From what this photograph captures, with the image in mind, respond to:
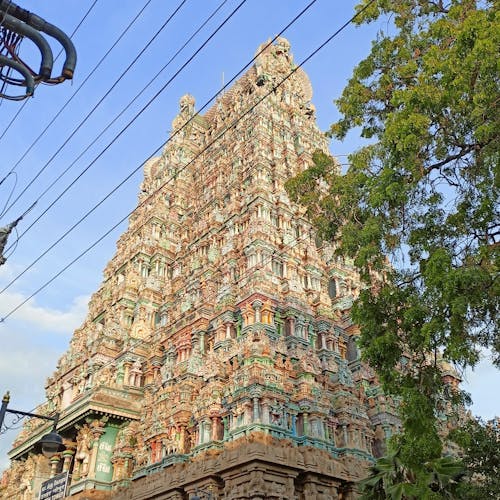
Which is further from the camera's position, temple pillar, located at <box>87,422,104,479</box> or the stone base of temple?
temple pillar, located at <box>87,422,104,479</box>

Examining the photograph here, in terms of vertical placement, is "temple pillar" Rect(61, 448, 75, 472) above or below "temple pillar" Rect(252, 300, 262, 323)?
below

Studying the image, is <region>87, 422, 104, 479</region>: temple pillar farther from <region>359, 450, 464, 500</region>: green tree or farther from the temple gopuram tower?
<region>359, 450, 464, 500</region>: green tree

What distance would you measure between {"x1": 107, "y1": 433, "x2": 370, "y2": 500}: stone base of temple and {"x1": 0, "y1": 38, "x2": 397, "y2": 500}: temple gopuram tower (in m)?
0.05

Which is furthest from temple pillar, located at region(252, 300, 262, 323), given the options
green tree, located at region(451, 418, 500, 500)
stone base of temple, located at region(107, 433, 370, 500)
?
green tree, located at region(451, 418, 500, 500)

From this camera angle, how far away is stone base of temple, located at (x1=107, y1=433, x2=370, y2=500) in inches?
738

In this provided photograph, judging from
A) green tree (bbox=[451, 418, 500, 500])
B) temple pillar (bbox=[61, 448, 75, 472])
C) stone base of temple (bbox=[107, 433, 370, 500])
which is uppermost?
temple pillar (bbox=[61, 448, 75, 472])

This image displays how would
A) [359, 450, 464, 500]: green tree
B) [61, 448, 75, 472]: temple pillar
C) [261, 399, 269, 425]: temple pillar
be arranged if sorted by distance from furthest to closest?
[61, 448, 75, 472]: temple pillar, [261, 399, 269, 425]: temple pillar, [359, 450, 464, 500]: green tree

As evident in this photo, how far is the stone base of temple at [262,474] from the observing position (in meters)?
18.7

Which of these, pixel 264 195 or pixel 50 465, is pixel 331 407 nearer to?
pixel 264 195

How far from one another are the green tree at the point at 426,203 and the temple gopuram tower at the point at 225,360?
2.61 metres

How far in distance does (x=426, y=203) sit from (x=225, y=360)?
14.1 meters

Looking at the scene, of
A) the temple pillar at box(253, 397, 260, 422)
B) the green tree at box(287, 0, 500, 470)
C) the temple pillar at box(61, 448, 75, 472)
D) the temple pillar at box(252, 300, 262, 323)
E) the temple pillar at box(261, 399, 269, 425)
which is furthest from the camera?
the temple pillar at box(61, 448, 75, 472)

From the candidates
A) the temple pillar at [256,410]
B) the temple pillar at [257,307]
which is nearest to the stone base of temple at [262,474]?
the temple pillar at [256,410]

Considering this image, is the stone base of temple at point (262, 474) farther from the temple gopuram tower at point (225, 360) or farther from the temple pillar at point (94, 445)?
the temple pillar at point (94, 445)
